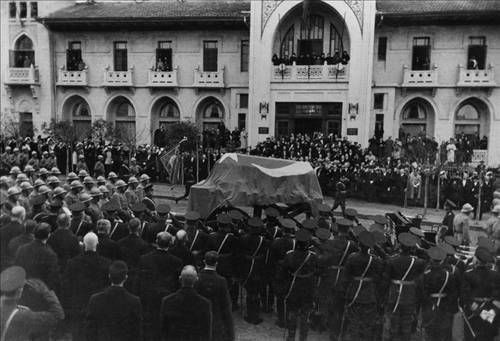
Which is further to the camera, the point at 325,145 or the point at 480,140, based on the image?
the point at 480,140

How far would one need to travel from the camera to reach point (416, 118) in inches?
1089

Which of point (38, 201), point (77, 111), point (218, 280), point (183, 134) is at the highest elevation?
point (77, 111)

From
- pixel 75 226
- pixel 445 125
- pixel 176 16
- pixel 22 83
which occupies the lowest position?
pixel 75 226

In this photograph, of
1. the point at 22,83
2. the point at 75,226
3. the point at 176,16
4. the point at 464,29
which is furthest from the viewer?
the point at 22,83

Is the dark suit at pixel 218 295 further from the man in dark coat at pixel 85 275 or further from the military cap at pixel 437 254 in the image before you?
the military cap at pixel 437 254

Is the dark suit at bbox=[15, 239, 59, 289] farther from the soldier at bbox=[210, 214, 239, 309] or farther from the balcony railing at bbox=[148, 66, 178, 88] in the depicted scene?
the balcony railing at bbox=[148, 66, 178, 88]

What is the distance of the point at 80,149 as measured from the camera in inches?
933

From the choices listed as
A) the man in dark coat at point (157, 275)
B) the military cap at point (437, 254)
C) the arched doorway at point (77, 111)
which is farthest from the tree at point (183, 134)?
the military cap at point (437, 254)

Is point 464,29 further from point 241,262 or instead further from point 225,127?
point 241,262

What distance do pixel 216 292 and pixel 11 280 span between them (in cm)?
239

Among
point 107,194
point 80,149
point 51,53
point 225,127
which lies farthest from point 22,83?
point 107,194

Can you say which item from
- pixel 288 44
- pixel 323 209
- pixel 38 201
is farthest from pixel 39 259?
pixel 288 44

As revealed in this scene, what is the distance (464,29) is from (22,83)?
27.6 m

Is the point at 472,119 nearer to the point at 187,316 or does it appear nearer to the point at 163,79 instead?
the point at 163,79
